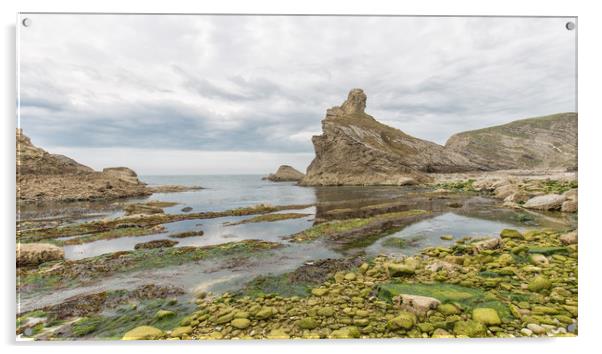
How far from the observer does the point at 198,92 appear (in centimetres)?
769

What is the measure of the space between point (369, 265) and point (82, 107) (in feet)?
30.6

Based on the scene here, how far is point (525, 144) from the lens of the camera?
29.8 meters

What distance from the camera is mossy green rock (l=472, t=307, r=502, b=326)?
4.41 metres

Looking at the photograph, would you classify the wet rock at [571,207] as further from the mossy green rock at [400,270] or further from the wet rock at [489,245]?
the mossy green rock at [400,270]

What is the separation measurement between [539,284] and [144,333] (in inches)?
305

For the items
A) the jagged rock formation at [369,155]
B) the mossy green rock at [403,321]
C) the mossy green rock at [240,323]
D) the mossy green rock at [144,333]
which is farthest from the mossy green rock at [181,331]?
the jagged rock formation at [369,155]

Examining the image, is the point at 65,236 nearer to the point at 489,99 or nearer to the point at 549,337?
the point at 549,337

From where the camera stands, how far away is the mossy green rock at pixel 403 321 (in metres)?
4.46

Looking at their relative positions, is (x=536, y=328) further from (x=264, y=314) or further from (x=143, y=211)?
(x=143, y=211)

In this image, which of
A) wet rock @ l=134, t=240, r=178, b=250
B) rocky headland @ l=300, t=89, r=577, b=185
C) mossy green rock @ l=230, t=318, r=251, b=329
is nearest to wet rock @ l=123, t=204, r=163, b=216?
wet rock @ l=134, t=240, r=178, b=250

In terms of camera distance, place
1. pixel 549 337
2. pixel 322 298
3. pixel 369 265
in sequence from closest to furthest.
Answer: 1. pixel 549 337
2. pixel 322 298
3. pixel 369 265

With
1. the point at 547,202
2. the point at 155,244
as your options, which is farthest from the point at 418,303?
the point at 547,202

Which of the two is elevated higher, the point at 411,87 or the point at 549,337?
the point at 411,87

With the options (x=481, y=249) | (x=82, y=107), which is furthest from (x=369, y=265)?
(x=82, y=107)
